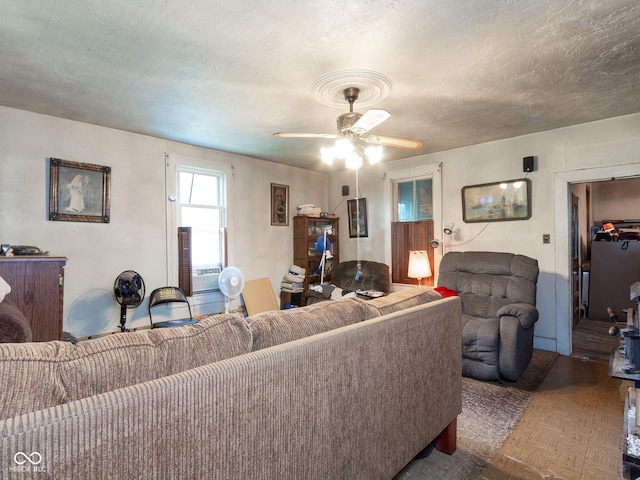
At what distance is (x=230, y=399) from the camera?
0.92 meters

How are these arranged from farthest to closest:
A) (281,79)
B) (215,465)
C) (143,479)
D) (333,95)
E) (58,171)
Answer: (58,171) < (333,95) < (281,79) < (215,465) < (143,479)

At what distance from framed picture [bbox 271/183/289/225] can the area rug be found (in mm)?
3263

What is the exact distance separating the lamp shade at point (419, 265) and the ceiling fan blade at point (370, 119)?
228 cm

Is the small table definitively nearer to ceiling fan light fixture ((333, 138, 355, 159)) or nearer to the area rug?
the area rug

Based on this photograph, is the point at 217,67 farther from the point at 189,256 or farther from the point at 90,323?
the point at 90,323

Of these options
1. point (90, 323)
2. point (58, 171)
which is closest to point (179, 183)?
point (58, 171)

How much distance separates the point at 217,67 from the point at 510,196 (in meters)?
3.45

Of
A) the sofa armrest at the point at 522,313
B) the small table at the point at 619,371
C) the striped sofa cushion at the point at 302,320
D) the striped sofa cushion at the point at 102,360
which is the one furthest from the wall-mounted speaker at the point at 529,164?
the striped sofa cushion at the point at 102,360

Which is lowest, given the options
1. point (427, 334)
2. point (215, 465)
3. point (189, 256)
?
point (215, 465)

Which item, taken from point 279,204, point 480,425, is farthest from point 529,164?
point 279,204

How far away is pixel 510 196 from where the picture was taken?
4008 millimetres

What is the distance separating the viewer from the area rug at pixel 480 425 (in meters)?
1.83

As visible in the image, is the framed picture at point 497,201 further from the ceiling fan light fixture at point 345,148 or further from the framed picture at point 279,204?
the framed picture at point 279,204

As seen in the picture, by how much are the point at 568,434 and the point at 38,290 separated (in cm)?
364
